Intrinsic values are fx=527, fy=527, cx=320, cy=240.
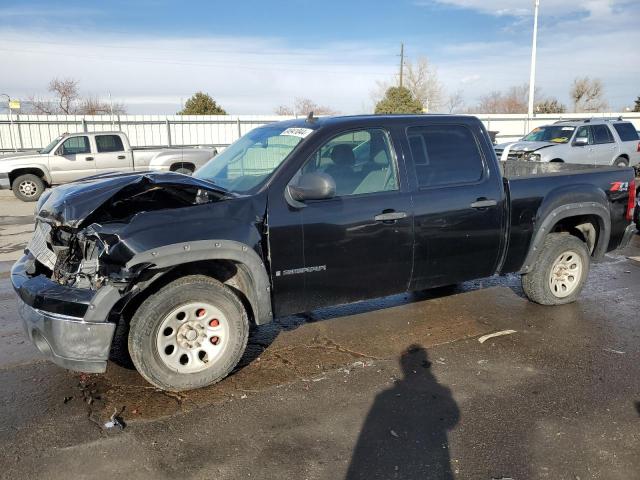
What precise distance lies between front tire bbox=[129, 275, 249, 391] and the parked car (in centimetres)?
1284

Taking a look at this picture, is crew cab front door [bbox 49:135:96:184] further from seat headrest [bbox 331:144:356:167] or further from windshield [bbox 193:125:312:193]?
seat headrest [bbox 331:144:356:167]

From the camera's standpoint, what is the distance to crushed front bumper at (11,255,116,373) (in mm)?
3324

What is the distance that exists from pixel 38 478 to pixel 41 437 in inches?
17.5

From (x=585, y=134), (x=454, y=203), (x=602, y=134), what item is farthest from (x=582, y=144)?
(x=454, y=203)

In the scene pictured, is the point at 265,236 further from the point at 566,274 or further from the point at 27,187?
the point at 27,187

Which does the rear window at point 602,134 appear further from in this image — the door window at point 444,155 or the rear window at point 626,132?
the door window at point 444,155

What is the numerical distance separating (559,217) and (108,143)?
13.6m

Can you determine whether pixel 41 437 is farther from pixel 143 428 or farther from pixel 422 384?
pixel 422 384

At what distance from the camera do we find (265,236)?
3.78 meters

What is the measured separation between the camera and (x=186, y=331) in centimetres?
368

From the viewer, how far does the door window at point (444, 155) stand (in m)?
4.47

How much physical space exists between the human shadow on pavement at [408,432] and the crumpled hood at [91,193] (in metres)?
1.89

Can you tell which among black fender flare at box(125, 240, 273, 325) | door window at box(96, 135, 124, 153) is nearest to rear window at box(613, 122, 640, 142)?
door window at box(96, 135, 124, 153)

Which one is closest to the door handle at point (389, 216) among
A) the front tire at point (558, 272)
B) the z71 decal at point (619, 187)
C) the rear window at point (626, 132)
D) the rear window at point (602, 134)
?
the front tire at point (558, 272)
